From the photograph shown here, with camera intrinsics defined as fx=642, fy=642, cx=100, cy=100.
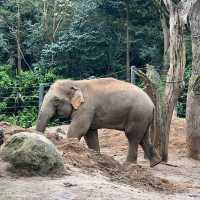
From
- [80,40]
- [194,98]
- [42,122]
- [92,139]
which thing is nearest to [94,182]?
[42,122]

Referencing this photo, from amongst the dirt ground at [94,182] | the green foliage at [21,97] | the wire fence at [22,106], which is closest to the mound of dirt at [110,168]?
the dirt ground at [94,182]

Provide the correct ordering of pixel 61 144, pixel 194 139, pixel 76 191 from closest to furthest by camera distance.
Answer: pixel 76 191, pixel 61 144, pixel 194 139

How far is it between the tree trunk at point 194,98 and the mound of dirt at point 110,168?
451 centimetres

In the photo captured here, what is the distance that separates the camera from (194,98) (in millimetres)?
12609

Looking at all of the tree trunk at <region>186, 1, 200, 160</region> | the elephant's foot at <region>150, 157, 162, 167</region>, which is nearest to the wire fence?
the tree trunk at <region>186, 1, 200, 160</region>

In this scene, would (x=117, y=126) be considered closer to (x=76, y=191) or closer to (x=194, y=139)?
(x=194, y=139)

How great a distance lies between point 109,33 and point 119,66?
4.41ft

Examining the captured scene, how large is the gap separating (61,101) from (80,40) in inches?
537

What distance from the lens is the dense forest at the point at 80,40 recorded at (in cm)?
2428

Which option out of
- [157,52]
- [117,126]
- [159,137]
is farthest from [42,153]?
[157,52]

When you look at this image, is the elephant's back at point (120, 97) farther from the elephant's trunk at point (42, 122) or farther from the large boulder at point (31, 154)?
the large boulder at point (31, 154)

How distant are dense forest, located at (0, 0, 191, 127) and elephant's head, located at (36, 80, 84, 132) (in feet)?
39.0

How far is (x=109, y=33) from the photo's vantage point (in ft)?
82.1

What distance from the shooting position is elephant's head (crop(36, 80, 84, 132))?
10.7 meters
